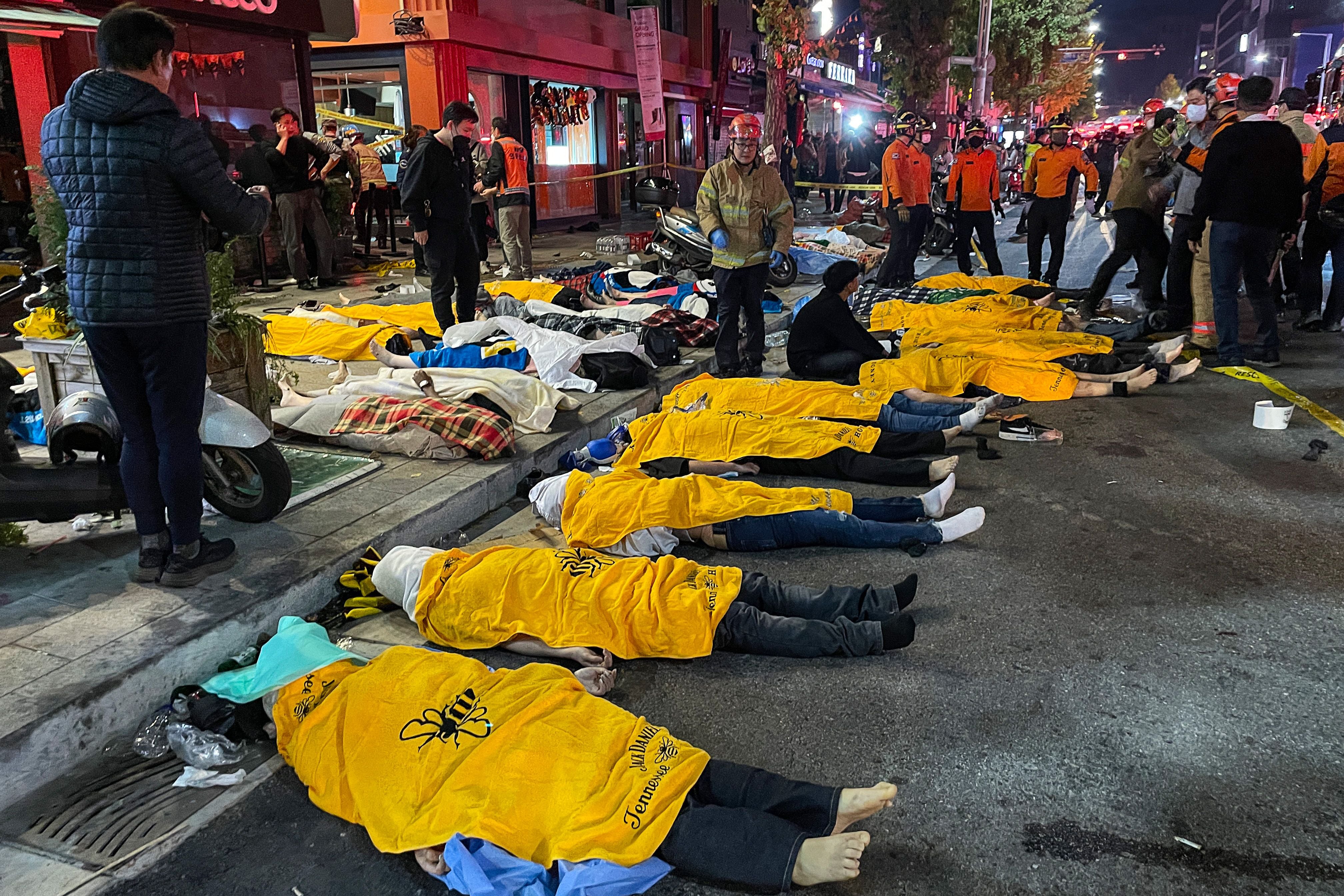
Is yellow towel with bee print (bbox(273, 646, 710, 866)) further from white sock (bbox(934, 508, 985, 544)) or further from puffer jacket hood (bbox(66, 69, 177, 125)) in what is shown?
white sock (bbox(934, 508, 985, 544))

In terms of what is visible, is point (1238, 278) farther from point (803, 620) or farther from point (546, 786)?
point (546, 786)

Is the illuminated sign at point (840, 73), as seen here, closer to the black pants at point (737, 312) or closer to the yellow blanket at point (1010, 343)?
the yellow blanket at point (1010, 343)

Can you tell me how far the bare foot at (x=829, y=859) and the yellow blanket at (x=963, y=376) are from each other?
4.55m

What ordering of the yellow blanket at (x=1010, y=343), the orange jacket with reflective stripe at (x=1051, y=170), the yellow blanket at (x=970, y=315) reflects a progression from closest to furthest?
the yellow blanket at (x=1010, y=343) < the yellow blanket at (x=970, y=315) < the orange jacket with reflective stripe at (x=1051, y=170)

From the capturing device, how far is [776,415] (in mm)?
5848

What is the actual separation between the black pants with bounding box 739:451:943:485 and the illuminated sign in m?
41.7

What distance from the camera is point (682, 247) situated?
12.4m

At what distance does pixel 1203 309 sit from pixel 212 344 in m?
8.62

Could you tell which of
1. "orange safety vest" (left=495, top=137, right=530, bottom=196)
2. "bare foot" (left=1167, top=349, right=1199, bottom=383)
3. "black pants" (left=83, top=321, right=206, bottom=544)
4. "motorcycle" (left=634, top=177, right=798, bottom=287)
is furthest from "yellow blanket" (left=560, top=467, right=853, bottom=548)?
"orange safety vest" (left=495, top=137, right=530, bottom=196)

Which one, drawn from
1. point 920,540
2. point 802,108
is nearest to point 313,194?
point 920,540

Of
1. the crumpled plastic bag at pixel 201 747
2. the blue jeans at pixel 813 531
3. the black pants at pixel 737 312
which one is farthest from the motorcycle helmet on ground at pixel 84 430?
the black pants at pixel 737 312

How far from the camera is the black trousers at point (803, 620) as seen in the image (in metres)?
3.58

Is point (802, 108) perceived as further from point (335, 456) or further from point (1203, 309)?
point (335, 456)

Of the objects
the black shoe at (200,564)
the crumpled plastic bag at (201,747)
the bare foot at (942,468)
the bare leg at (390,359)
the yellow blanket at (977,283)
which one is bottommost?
the crumpled plastic bag at (201,747)
